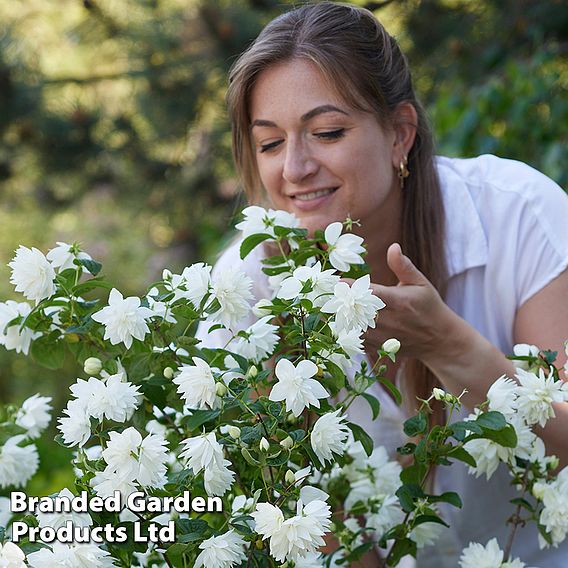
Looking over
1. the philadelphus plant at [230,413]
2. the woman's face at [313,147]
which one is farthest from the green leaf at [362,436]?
the woman's face at [313,147]

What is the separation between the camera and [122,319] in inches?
41.7

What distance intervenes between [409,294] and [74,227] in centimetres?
608

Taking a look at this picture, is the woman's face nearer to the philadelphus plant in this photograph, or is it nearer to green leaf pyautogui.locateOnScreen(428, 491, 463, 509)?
the philadelphus plant

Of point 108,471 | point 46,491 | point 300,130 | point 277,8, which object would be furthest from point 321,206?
point 277,8

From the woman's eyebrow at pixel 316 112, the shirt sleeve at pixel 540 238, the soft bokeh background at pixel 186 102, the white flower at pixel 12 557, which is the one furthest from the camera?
the soft bokeh background at pixel 186 102

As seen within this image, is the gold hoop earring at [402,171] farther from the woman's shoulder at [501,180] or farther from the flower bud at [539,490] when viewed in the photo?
the flower bud at [539,490]

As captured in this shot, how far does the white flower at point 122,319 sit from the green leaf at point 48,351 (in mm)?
139

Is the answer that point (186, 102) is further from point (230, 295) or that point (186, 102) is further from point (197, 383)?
point (197, 383)

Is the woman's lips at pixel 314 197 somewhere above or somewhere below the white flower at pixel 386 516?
above

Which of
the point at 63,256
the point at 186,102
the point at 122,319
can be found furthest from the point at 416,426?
the point at 186,102

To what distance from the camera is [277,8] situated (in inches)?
145

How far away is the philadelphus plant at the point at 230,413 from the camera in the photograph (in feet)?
3.32

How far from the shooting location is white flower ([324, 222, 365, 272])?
1195 millimetres

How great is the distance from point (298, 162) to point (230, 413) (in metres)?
0.51
